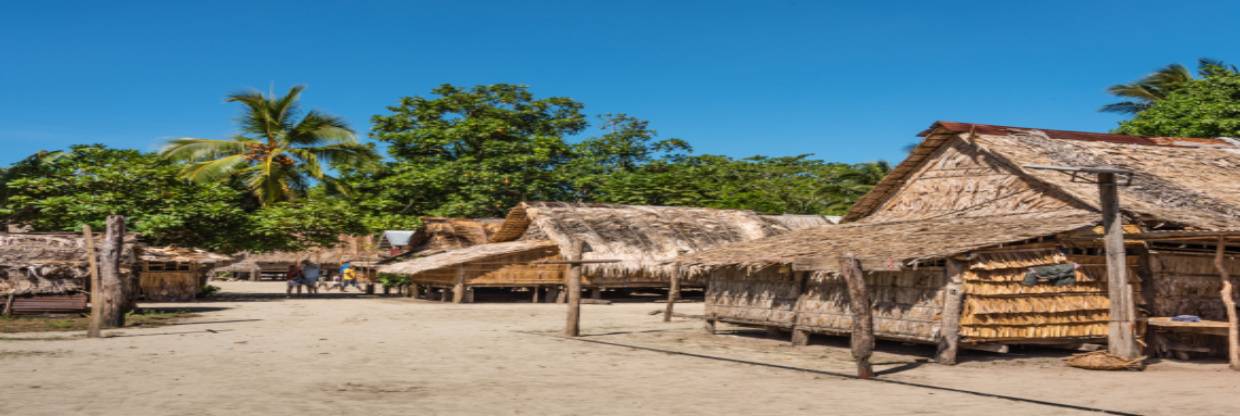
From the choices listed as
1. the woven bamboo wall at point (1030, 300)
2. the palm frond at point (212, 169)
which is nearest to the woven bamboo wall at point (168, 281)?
the palm frond at point (212, 169)

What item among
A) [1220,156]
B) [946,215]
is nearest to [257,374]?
[946,215]

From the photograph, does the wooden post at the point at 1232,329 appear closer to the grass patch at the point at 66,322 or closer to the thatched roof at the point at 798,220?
the grass patch at the point at 66,322

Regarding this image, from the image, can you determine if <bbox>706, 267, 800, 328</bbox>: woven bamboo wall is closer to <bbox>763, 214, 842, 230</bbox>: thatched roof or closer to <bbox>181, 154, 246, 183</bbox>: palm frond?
<bbox>763, 214, 842, 230</bbox>: thatched roof

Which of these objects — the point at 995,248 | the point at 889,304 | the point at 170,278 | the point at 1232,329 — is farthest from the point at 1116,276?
the point at 170,278

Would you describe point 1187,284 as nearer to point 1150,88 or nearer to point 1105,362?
point 1105,362

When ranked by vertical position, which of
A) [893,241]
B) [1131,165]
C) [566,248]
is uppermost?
[1131,165]

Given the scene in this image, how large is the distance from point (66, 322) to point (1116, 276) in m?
17.3

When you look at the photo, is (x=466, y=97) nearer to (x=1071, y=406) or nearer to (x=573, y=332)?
(x=573, y=332)

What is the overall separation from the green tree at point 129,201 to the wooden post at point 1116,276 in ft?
69.4

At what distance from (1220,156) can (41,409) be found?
1740 centimetres

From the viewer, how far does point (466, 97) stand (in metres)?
45.1

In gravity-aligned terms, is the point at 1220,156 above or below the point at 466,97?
below

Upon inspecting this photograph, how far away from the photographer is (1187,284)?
13.6 meters

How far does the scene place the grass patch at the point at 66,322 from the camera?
55.7 feet
